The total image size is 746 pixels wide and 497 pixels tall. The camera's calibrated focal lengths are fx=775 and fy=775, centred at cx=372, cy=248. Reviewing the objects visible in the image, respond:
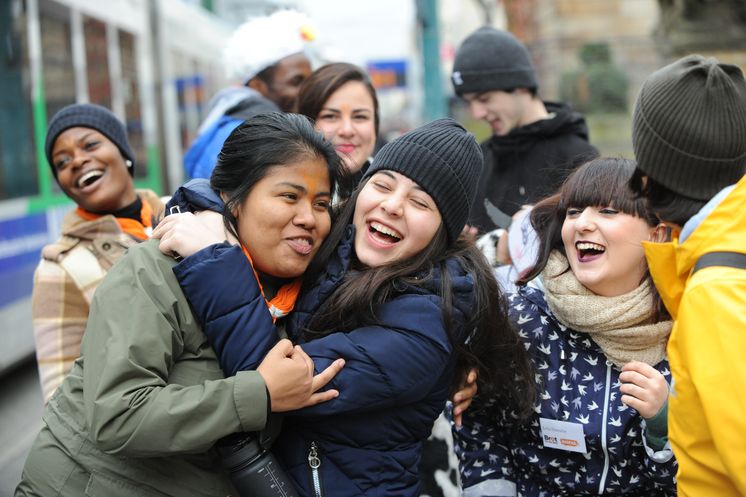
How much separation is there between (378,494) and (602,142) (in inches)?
371

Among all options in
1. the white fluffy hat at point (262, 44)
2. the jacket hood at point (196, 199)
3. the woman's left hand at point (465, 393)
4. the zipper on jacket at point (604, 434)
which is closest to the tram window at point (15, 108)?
the white fluffy hat at point (262, 44)

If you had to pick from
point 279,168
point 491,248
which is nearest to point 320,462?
point 279,168

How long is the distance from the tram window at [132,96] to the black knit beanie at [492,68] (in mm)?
5762

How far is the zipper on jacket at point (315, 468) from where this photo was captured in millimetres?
2006

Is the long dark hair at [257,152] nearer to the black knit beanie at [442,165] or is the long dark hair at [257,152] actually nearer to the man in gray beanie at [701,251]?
the black knit beanie at [442,165]

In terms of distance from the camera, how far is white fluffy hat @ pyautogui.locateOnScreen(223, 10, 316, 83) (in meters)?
4.12

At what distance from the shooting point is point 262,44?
13.6 ft

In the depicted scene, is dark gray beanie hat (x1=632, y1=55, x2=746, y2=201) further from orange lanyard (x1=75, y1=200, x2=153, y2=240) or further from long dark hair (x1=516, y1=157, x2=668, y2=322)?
orange lanyard (x1=75, y1=200, x2=153, y2=240)

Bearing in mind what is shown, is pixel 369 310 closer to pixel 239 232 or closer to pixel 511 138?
pixel 239 232

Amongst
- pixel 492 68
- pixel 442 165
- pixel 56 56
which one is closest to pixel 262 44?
pixel 492 68

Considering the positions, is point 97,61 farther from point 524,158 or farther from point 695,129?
point 695,129

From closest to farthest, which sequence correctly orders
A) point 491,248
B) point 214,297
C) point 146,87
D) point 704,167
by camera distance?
point 704,167, point 214,297, point 491,248, point 146,87

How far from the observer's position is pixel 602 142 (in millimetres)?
10641

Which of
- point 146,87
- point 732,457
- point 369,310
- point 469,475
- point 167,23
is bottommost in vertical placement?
point 469,475
